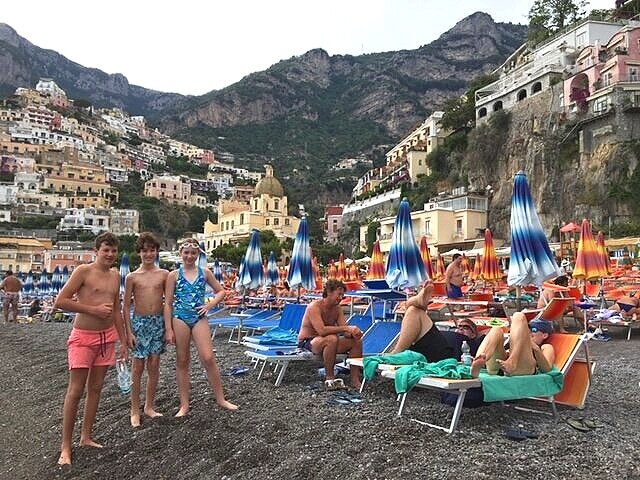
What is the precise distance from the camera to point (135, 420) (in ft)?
16.1

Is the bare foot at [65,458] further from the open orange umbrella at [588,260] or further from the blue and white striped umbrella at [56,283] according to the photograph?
the blue and white striped umbrella at [56,283]

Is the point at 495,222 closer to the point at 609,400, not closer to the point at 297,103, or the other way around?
the point at 609,400

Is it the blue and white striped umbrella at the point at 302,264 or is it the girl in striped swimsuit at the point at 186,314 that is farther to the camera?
the blue and white striped umbrella at the point at 302,264

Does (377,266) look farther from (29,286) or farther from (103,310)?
(29,286)

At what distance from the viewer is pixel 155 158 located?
13250 centimetres

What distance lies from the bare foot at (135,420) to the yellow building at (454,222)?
36.4 metres

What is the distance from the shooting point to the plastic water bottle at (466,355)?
4742mm

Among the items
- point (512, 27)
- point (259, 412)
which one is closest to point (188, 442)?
point (259, 412)

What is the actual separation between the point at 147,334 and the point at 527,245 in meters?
4.74

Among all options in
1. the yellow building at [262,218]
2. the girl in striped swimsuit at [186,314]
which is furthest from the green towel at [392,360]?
the yellow building at [262,218]

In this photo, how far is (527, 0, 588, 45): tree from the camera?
52969mm

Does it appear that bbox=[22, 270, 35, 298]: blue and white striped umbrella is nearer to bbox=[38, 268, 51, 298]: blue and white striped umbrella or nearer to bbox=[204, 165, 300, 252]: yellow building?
bbox=[38, 268, 51, 298]: blue and white striped umbrella

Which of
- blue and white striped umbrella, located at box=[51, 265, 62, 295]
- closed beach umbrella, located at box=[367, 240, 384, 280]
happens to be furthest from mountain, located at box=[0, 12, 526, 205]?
closed beach umbrella, located at box=[367, 240, 384, 280]

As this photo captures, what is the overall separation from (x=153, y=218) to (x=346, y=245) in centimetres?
4289
